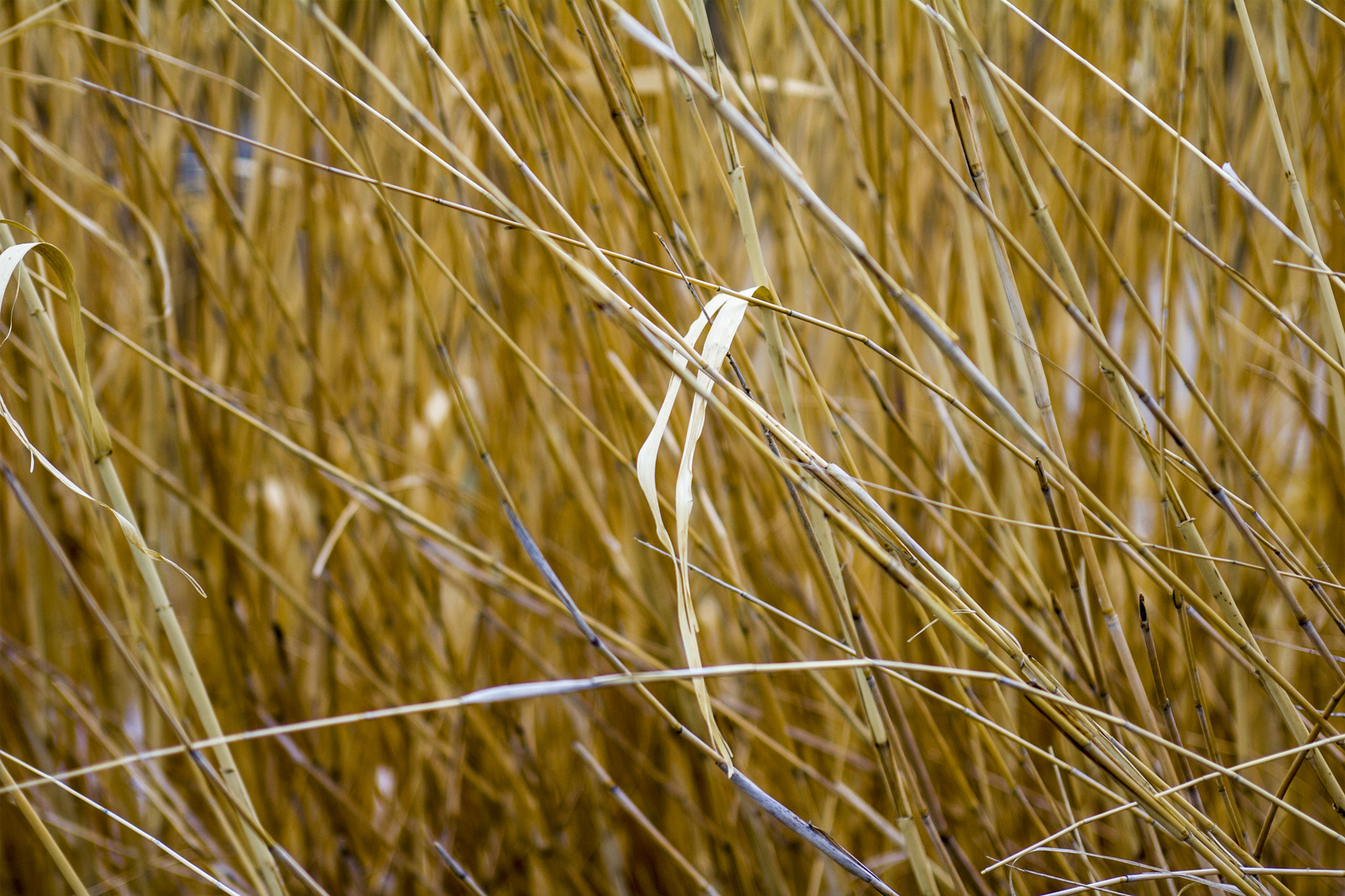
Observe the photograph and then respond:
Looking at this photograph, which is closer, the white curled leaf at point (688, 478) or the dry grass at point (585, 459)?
the white curled leaf at point (688, 478)

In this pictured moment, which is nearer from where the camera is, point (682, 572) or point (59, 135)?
point (682, 572)

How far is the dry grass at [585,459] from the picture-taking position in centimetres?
45

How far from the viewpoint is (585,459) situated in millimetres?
670

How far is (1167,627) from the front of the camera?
624 mm

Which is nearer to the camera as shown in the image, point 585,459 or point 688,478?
point 688,478

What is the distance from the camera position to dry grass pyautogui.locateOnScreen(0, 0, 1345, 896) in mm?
454

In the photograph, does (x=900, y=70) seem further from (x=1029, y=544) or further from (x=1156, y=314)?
(x=1156, y=314)

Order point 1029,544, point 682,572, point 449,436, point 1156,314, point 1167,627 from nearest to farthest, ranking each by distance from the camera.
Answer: point 682,572 < point 1029,544 < point 1167,627 < point 449,436 < point 1156,314

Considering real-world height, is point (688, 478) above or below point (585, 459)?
above

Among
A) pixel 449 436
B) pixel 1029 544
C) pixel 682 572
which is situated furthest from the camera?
pixel 449 436

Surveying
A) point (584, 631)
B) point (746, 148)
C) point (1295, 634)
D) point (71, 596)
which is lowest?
point (1295, 634)

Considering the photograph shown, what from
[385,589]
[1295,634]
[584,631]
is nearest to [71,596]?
[385,589]

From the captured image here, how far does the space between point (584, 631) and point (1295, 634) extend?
0.64 metres

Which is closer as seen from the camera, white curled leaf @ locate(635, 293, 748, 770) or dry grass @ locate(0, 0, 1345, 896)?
white curled leaf @ locate(635, 293, 748, 770)
